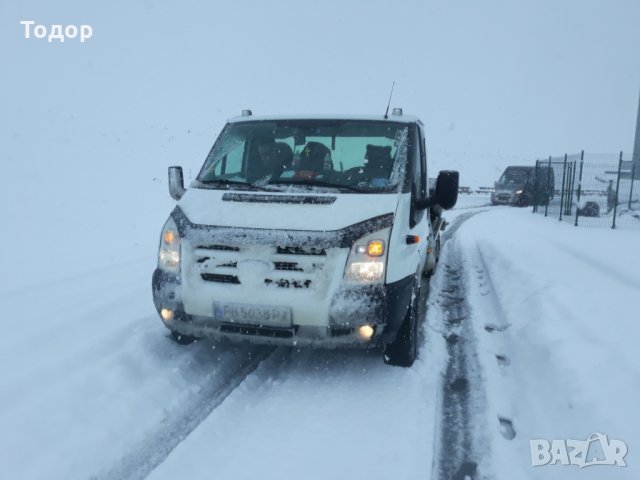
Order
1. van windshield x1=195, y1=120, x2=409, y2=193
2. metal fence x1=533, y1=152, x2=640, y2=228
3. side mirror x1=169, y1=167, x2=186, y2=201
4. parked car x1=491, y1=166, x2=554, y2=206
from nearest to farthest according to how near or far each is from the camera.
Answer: van windshield x1=195, y1=120, x2=409, y2=193, side mirror x1=169, y1=167, x2=186, y2=201, metal fence x1=533, y1=152, x2=640, y2=228, parked car x1=491, y1=166, x2=554, y2=206

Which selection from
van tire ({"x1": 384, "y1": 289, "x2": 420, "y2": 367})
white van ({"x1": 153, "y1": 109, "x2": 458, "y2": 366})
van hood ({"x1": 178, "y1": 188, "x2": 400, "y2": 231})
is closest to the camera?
white van ({"x1": 153, "y1": 109, "x2": 458, "y2": 366})

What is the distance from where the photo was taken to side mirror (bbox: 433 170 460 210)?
4.32m

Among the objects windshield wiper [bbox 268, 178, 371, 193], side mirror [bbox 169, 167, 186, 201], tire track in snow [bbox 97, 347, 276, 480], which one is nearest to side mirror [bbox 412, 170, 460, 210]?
windshield wiper [bbox 268, 178, 371, 193]

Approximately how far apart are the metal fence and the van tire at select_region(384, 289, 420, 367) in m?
13.1

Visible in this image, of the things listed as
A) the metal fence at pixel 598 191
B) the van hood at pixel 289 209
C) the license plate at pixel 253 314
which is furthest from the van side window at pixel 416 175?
the metal fence at pixel 598 191

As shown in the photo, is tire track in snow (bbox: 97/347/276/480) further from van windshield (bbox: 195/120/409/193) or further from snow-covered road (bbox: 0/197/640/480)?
van windshield (bbox: 195/120/409/193)

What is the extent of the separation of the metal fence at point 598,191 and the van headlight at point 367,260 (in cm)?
1360

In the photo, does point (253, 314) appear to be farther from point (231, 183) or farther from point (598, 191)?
point (598, 191)

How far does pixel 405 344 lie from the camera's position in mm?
4184

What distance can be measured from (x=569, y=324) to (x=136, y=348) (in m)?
4.08

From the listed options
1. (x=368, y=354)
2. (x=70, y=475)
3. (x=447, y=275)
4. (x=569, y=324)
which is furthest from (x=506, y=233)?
(x=70, y=475)

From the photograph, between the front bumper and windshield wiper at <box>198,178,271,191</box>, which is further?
windshield wiper at <box>198,178,271,191</box>

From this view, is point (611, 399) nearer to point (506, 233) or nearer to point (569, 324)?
point (569, 324)

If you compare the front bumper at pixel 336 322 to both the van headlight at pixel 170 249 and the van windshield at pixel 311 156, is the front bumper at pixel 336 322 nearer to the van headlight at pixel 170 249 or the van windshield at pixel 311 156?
the van headlight at pixel 170 249
